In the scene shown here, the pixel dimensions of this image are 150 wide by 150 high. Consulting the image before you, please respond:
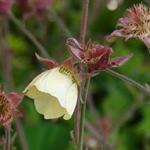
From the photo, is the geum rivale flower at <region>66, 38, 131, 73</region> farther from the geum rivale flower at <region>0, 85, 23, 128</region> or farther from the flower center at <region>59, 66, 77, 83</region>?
the geum rivale flower at <region>0, 85, 23, 128</region>

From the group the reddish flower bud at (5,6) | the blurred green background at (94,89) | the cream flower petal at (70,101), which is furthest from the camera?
the blurred green background at (94,89)

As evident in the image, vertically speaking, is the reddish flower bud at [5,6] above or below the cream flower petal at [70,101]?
above

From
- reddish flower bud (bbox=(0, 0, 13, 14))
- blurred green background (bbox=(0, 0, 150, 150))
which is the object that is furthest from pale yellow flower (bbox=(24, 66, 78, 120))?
blurred green background (bbox=(0, 0, 150, 150))

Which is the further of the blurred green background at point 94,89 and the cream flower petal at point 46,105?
the blurred green background at point 94,89

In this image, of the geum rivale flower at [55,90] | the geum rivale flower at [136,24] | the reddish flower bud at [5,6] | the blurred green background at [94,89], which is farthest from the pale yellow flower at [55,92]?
the blurred green background at [94,89]

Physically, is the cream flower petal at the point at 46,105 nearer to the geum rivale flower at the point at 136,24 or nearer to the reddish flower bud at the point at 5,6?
the geum rivale flower at the point at 136,24

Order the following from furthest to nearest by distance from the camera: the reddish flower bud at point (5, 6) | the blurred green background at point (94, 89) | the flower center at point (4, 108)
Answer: the blurred green background at point (94, 89)
the reddish flower bud at point (5, 6)
the flower center at point (4, 108)

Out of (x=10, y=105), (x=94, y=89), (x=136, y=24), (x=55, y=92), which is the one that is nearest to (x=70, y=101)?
(x=55, y=92)

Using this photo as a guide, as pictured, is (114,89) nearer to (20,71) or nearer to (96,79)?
(96,79)
